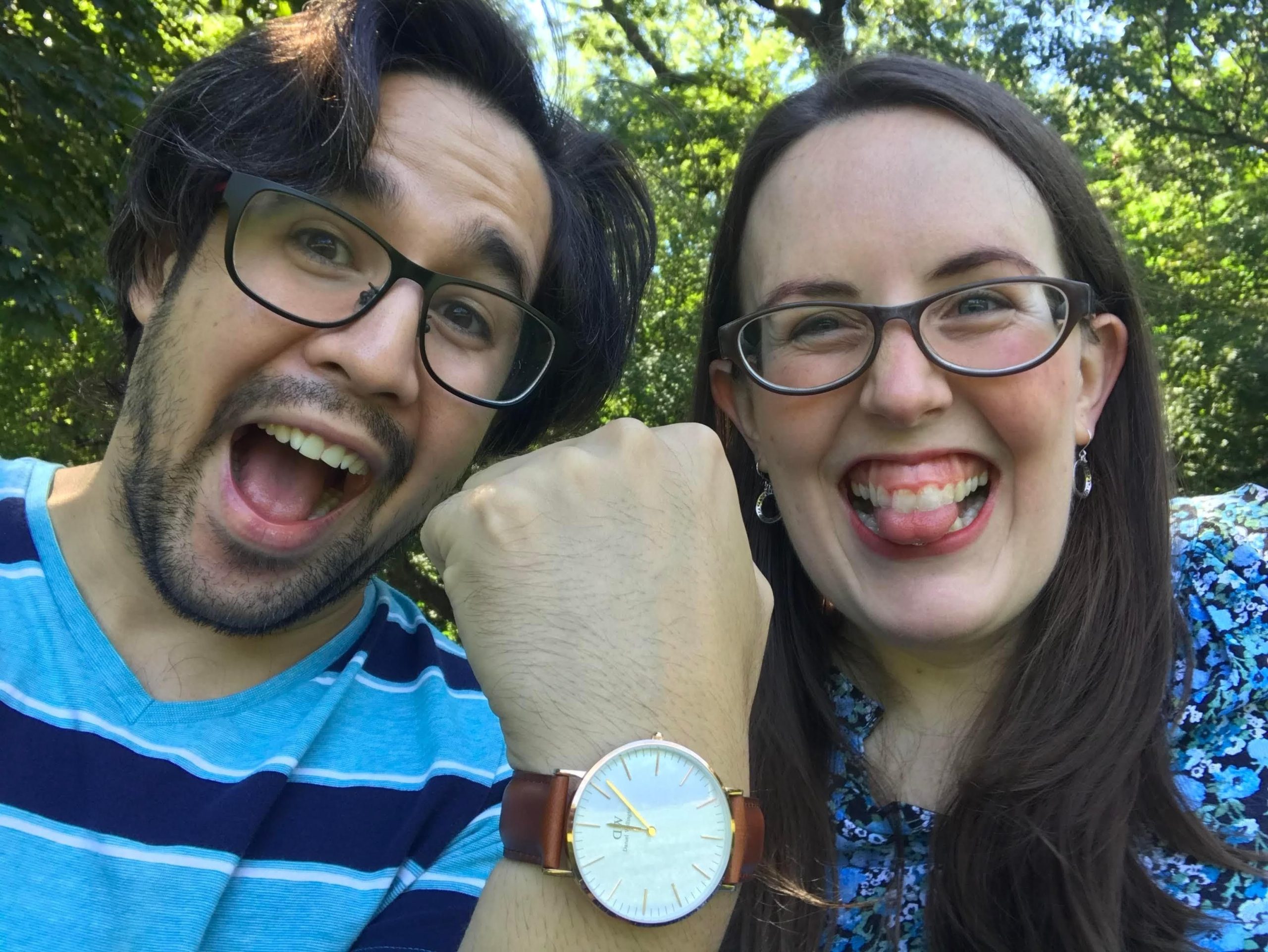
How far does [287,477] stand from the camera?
2172 millimetres

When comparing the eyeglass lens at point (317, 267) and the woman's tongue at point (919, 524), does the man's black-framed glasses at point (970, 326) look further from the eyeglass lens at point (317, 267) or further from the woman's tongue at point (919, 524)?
the eyeglass lens at point (317, 267)

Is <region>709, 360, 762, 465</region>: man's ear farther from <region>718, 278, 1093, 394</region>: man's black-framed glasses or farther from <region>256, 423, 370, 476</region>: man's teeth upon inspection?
<region>256, 423, 370, 476</region>: man's teeth

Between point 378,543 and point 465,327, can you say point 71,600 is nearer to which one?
point 378,543

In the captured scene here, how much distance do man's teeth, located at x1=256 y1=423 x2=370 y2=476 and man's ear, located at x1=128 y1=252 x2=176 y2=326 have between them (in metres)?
0.54

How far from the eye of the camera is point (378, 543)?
6.68 ft

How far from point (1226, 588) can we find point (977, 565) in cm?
63

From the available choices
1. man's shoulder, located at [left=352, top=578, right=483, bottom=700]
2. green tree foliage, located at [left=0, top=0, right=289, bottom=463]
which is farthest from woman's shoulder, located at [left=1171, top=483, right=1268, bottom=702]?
green tree foliage, located at [left=0, top=0, right=289, bottom=463]

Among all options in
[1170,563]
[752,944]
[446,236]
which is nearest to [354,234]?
[446,236]

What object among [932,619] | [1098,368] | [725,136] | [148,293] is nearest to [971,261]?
[1098,368]

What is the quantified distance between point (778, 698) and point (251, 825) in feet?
3.93

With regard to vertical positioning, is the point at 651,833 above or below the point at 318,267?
below

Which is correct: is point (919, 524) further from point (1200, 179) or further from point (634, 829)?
point (1200, 179)

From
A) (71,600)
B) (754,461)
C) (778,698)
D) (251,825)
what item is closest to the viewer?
(251,825)

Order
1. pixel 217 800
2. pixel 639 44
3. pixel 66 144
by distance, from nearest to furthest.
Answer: pixel 217 800, pixel 66 144, pixel 639 44
